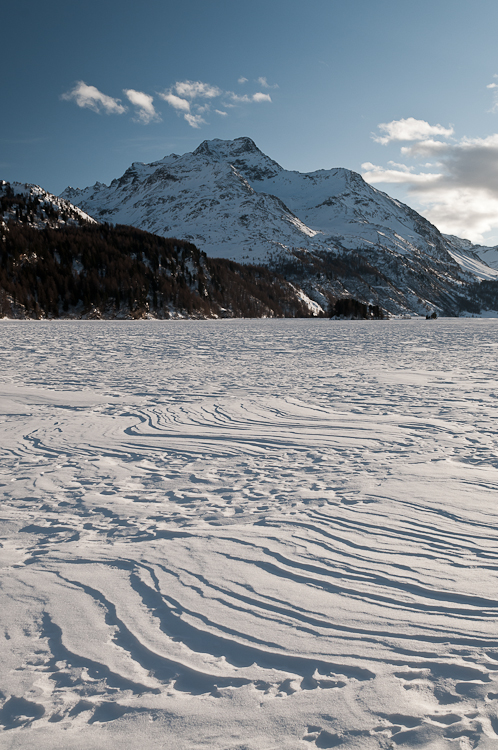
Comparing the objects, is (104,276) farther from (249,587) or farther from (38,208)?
(249,587)

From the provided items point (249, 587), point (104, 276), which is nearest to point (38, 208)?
point (104, 276)

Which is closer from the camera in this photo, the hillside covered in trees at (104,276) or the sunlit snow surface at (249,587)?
the sunlit snow surface at (249,587)

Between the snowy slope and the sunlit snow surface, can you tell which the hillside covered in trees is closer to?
the snowy slope

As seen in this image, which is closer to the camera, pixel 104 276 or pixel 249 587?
pixel 249 587

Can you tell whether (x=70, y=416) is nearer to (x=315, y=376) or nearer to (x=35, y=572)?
(x=35, y=572)

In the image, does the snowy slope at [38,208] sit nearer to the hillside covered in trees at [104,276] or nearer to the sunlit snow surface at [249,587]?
the hillside covered in trees at [104,276]

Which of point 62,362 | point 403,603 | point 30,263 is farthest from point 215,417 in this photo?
point 30,263

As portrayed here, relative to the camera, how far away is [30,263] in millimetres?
97625

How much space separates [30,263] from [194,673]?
11070 cm

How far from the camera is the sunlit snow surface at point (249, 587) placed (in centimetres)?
233

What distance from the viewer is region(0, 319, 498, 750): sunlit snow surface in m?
2.33

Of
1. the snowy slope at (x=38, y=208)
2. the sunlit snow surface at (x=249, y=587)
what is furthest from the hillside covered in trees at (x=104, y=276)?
the sunlit snow surface at (x=249, y=587)

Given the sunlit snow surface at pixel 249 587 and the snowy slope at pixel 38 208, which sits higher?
the snowy slope at pixel 38 208

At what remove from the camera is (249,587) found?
339 centimetres
